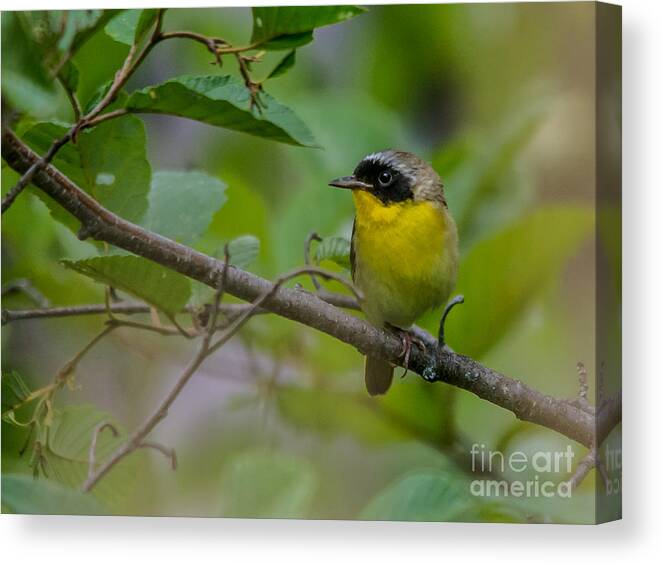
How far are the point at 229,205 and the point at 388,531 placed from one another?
0.82 meters

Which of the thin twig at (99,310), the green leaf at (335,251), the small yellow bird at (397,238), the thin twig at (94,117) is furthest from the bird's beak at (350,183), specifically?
the thin twig at (94,117)

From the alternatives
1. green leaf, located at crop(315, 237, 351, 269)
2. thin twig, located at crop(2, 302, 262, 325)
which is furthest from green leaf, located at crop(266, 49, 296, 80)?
thin twig, located at crop(2, 302, 262, 325)

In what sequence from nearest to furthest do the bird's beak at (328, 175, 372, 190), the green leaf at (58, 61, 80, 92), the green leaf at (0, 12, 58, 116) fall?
1. the green leaf at (0, 12, 58, 116)
2. the green leaf at (58, 61, 80, 92)
3. the bird's beak at (328, 175, 372, 190)

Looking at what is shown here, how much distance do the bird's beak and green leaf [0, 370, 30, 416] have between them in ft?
2.95

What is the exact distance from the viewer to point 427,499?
8.60 feet

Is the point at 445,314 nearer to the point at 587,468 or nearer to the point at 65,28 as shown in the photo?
the point at 587,468

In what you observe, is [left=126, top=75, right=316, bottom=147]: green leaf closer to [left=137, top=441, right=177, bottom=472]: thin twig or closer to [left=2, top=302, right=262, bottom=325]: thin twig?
[left=2, top=302, right=262, bottom=325]: thin twig

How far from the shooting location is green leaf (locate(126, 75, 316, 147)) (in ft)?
7.63

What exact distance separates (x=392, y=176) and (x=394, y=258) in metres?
0.19

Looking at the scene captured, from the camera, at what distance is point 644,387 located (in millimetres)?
2607

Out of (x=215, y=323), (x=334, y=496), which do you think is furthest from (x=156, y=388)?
(x=334, y=496)

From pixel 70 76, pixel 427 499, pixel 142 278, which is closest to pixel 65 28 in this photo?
pixel 70 76

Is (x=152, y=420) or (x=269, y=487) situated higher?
(x=152, y=420)

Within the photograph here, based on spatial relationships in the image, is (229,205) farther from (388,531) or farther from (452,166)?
(388,531)
